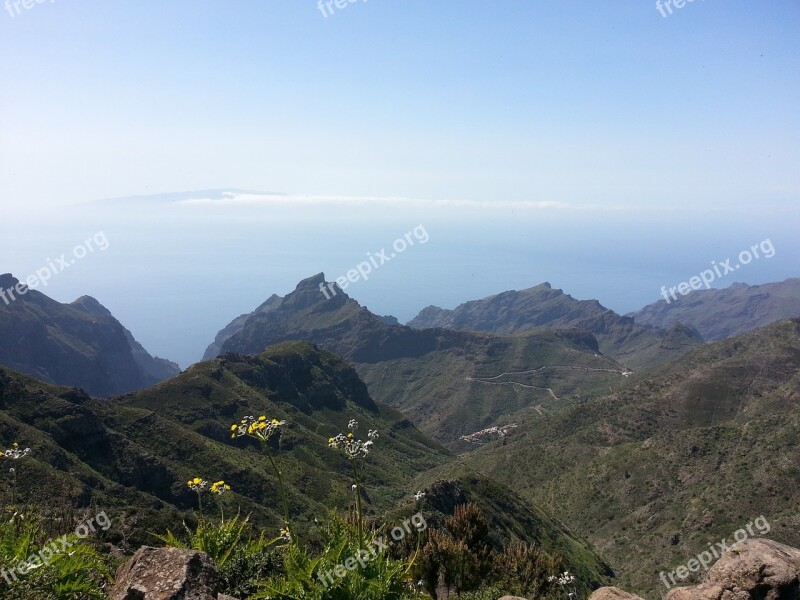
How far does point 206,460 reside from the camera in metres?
66.1

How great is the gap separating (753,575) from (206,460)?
67289 mm

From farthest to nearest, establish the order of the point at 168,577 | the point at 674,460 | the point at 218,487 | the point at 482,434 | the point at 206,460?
the point at 482,434
the point at 206,460
the point at 674,460
the point at 218,487
the point at 168,577

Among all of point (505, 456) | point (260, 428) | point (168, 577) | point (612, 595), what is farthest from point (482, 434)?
point (168, 577)

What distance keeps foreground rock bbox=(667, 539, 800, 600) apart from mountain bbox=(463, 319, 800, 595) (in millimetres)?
32314

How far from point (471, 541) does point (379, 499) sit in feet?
210

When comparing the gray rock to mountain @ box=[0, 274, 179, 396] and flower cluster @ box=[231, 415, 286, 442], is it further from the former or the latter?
mountain @ box=[0, 274, 179, 396]

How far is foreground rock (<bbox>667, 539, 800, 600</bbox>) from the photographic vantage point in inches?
380

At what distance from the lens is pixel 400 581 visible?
26.2ft

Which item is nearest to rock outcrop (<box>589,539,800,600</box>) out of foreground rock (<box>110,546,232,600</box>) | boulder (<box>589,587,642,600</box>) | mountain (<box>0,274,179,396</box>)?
boulder (<box>589,587,642,600</box>)

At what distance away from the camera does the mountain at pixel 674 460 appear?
44.4 meters

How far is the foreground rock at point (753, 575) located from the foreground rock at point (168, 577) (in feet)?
32.2

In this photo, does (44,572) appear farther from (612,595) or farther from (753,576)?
(753,576)

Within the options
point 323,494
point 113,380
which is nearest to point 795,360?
point 323,494

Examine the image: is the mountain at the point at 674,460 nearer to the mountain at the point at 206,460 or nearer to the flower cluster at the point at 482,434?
the mountain at the point at 206,460
